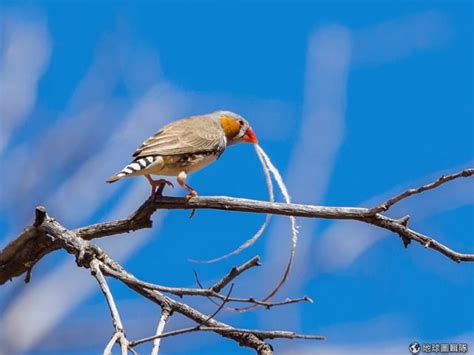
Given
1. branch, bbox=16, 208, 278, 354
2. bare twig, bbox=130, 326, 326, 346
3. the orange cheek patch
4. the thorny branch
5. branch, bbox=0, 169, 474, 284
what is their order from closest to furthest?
bare twig, bbox=130, 326, 326, 346
the thorny branch
branch, bbox=0, 169, 474, 284
branch, bbox=16, 208, 278, 354
the orange cheek patch

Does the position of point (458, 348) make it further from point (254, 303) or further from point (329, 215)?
point (254, 303)

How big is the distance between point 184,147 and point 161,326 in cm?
240

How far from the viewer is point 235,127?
277 inches

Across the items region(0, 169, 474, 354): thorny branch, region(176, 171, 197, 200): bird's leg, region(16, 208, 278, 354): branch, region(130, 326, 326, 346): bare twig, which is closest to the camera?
region(130, 326, 326, 346): bare twig

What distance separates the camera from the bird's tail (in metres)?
4.77

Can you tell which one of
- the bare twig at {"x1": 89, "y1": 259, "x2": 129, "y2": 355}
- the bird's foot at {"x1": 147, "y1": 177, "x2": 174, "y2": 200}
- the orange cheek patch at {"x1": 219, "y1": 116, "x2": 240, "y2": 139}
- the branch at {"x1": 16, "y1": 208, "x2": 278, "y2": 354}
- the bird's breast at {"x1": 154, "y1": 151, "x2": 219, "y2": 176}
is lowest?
the bare twig at {"x1": 89, "y1": 259, "x2": 129, "y2": 355}

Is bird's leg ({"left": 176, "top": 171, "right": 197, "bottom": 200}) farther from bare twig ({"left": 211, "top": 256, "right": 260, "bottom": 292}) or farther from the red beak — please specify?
bare twig ({"left": 211, "top": 256, "right": 260, "bottom": 292})

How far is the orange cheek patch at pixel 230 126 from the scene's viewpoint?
6.91 m

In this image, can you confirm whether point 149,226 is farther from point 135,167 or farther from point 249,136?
point 249,136

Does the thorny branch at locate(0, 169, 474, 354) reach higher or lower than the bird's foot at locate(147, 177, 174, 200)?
lower

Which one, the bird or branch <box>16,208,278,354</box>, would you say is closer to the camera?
branch <box>16,208,278,354</box>

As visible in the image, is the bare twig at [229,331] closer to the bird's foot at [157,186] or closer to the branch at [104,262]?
the branch at [104,262]

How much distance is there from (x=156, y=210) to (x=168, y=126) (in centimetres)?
184

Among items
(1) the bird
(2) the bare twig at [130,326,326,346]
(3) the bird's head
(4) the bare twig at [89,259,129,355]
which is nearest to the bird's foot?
(1) the bird
